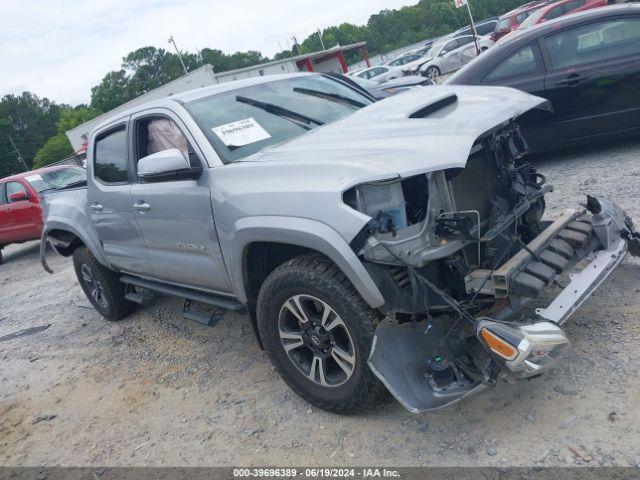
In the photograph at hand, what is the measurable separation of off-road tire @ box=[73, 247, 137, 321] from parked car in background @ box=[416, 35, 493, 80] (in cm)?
1860

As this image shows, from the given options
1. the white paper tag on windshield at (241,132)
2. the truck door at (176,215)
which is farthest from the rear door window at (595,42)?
the truck door at (176,215)

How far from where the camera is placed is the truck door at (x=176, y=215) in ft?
11.3

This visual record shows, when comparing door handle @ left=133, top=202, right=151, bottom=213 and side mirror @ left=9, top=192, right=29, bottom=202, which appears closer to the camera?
door handle @ left=133, top=202, right=151, bottom=213

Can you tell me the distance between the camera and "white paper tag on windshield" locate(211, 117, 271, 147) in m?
3.47

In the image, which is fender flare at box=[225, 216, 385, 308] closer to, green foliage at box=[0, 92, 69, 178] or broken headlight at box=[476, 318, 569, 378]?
broken headlight at box=[476, 318, 569, 378]

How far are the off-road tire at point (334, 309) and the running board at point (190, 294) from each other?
18.1 inches

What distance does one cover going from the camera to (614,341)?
301cm

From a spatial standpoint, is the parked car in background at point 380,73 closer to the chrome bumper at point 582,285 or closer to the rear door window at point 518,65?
the rear door window at point 518,65

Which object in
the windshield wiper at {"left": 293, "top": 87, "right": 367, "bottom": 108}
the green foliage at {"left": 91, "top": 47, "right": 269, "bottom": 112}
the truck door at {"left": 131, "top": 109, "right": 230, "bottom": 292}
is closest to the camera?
the truck door at {"left": 131, "top": 109, "right": 230, "bottom": 292}

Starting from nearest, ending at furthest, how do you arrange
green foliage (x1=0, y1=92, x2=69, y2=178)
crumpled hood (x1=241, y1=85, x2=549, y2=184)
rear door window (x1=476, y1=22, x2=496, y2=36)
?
crumpled hood (x1=241, y1=85, x2=549, y2=184) → rear door window (x1=476, y1=22, x2=496, y2=36) → green foliage (x1=0, y1=92, x2=69, y2=178)

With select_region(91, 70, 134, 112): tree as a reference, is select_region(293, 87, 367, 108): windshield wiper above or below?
below

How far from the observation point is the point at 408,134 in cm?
281

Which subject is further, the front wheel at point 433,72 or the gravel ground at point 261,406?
the front wheel at point 433,72

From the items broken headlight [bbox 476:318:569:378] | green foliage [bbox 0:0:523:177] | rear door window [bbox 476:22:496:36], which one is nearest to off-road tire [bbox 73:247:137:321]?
broken headlight [bbox 476:318:569:378]
